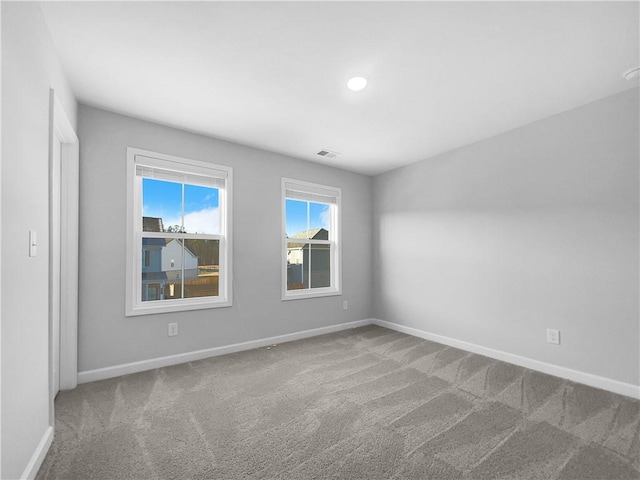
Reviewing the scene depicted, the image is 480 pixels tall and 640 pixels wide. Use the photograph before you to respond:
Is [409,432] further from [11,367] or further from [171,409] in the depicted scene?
[11,367]

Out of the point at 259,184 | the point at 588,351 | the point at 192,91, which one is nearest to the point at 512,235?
the point at 588,351

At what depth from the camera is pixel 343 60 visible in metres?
2.04

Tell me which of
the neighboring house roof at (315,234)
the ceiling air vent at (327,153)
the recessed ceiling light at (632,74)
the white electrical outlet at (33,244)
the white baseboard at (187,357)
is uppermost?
the recessed ceiling light at (632,74)

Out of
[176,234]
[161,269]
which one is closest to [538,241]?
[176,234]

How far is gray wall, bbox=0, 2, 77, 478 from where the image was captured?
1.26 metres

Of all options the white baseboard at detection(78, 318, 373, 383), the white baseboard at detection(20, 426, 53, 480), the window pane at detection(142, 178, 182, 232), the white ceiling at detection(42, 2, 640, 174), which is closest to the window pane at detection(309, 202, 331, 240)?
the white baseboard at detection(78, 318, 373, 383)

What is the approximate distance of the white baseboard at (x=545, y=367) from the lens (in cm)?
236

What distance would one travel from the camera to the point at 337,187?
4.45m

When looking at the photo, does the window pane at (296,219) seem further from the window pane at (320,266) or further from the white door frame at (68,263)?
the white door frame at (68,263)

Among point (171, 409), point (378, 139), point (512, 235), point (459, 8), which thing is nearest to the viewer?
point (459, 8)

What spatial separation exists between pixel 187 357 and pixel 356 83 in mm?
3068

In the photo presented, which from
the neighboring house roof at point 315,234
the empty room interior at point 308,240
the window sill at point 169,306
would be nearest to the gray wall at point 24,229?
the empty room interior at point 308,240

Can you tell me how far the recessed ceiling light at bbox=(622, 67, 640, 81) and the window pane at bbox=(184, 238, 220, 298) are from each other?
12.7ft

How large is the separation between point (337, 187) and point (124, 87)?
281cm
